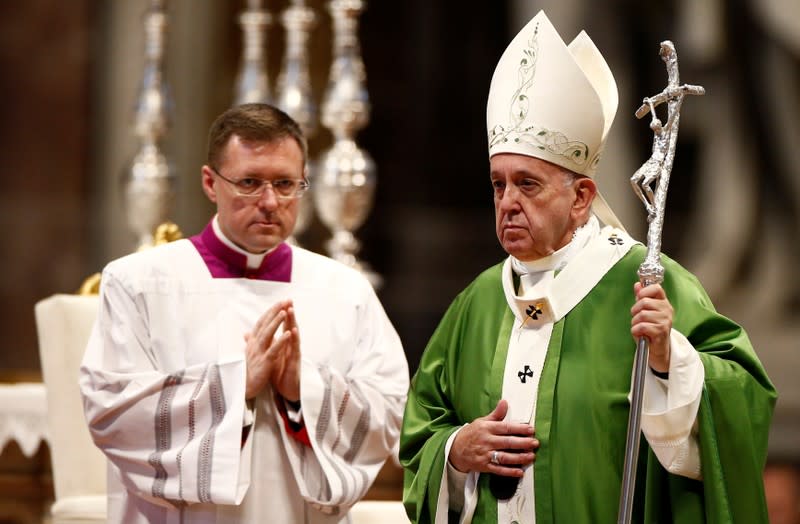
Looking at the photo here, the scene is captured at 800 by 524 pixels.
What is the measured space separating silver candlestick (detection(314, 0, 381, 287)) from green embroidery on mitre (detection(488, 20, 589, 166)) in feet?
9.63

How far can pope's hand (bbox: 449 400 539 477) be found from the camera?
13.5 ft

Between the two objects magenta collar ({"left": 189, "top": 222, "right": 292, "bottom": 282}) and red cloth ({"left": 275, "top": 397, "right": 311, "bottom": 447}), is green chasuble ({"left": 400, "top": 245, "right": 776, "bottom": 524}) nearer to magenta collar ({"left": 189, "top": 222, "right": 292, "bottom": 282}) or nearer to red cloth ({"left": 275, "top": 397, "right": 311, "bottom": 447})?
red cloth ({"left": 275, "top": 397, "right": 311, "bottom": 447})

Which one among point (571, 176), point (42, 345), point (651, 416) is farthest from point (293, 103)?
point (651, 416)

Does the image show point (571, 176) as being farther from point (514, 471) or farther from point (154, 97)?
point (154, 97)

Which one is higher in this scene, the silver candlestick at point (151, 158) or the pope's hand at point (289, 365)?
the silver candlestick at point (151, 158)

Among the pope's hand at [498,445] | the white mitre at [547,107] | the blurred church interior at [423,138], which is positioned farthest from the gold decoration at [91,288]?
the blurred church interior at [423,138]

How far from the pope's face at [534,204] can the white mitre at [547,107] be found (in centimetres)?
4

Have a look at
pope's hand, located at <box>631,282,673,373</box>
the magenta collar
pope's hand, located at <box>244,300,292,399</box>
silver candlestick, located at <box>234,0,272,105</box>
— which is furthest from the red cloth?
silver candlestick, located at <box>234,0,272,105</box>

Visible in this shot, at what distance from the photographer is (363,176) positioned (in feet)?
24.0

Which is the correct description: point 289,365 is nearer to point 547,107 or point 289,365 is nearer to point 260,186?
point 260,186

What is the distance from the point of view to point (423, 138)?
10891 millimetres

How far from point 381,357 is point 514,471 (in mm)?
1110

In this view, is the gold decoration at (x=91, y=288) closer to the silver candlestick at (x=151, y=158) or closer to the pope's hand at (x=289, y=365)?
the silver candlestick at (x=151, y=158)

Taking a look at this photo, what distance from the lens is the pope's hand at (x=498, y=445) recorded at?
411cm
